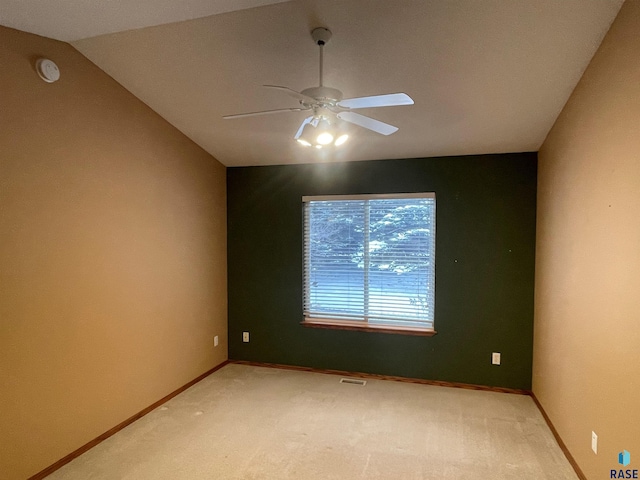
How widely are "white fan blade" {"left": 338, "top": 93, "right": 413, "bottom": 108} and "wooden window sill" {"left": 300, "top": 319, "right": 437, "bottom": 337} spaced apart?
2603 mm

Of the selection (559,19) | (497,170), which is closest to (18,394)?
(559,19)

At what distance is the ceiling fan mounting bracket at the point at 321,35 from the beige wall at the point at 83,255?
1668 mm

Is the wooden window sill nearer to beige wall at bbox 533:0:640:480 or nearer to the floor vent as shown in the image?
the floor vent

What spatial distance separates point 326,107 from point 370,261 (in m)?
2.32

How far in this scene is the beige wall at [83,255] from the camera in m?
2.19

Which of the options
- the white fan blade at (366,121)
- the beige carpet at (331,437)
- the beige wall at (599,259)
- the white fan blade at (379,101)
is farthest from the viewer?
the beige carpet at (331,437)

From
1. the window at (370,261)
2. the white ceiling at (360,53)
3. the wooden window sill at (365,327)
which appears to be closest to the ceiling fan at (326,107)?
the white ceiling at (360,53)

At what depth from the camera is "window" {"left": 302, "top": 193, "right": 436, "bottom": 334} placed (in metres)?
3.92

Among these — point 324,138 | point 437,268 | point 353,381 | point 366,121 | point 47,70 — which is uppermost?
point 47,70

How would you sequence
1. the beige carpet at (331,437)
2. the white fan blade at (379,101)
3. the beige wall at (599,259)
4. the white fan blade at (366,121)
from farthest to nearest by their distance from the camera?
1. the beige carpet at (331,437)
2. the white fan blade at (366,121)
3. the white fan blade at (379,101)
4. the beige wall at (599,259)

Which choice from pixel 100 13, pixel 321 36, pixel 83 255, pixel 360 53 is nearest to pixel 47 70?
pixel 100 13

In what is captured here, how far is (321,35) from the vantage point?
7.00 ft

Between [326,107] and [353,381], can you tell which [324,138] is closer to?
[326,107]

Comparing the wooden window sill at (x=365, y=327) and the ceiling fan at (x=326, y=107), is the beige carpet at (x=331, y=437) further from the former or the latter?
the ceiling fan at (x=326, y=107)
